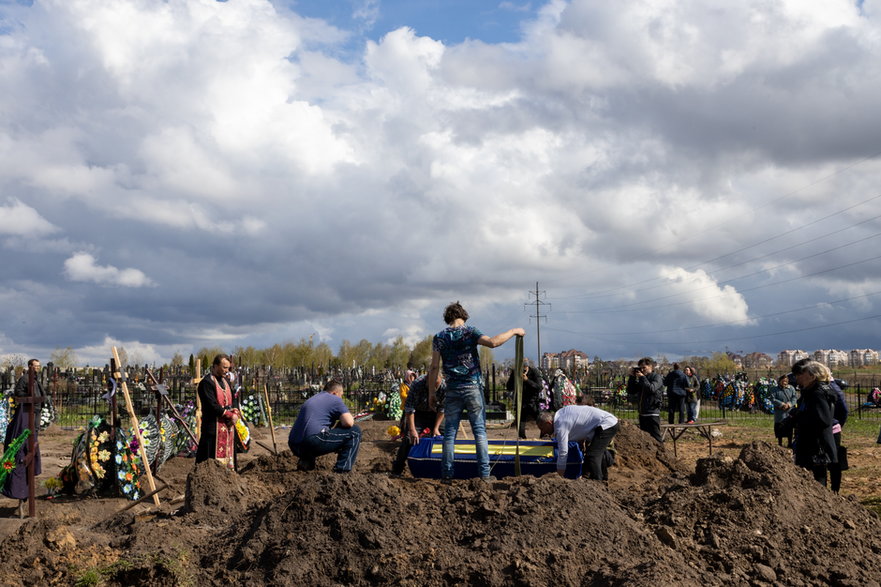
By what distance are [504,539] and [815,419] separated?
3.11 m

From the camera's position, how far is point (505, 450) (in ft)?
25.1

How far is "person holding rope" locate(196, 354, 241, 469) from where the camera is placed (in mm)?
8000

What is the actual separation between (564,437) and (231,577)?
10.4 feet

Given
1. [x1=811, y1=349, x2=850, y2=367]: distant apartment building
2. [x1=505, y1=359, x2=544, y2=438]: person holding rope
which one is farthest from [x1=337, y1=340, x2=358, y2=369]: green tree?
[x1=811, y1=349, x2=850, y2=367]: distant apartment building

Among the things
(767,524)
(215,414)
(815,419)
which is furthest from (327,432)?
(815,419)

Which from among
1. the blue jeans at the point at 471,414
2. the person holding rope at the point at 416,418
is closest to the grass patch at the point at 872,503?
the blue jeans at the point at 471,414

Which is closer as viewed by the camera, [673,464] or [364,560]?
[364,560]

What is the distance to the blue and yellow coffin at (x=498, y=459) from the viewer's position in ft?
23.5

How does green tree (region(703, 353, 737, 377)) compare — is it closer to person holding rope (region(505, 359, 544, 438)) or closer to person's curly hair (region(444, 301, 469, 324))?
person holding rope (region(505, 359, 544, 438))

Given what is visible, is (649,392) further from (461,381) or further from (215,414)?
(215,414)

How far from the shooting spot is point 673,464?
1098cm

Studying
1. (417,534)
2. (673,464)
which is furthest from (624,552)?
(673,464)

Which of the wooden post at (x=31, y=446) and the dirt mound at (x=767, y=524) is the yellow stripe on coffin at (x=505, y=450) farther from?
the wooden post at (x=31, y=446)

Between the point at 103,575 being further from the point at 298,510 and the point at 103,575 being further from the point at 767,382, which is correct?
the point at 767,382
